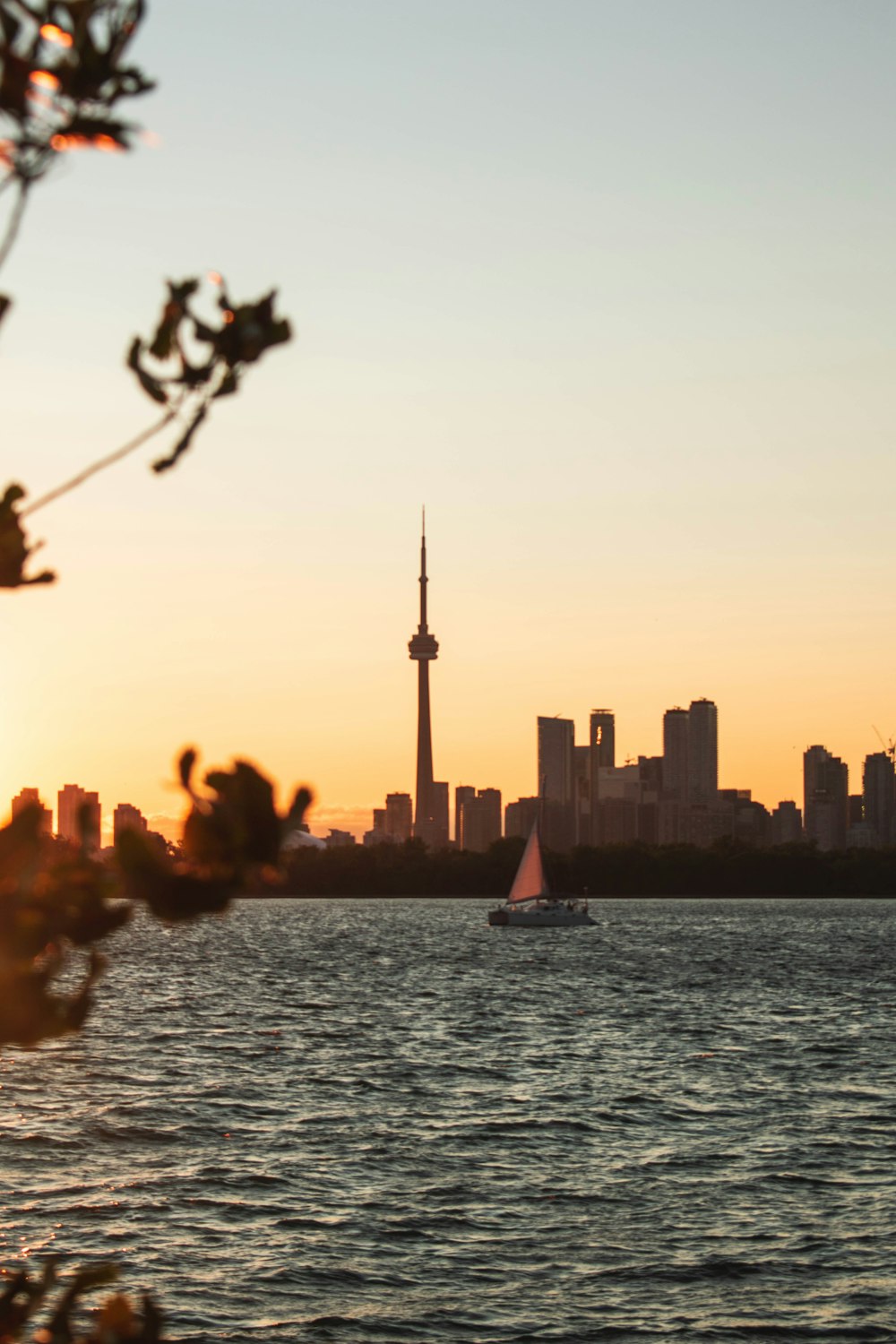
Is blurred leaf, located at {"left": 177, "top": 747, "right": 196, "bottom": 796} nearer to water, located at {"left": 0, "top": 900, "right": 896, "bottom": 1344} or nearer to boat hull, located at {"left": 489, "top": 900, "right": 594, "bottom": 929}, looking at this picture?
water, located at {"left": 0, "top": 900, "right": 896, "bottom": 1344}

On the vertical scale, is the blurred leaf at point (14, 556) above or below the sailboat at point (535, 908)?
above

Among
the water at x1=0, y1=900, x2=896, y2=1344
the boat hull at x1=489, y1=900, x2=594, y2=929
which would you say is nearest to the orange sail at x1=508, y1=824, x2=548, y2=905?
the boat hull at x1=489, y1=900, x2=594, y2=929

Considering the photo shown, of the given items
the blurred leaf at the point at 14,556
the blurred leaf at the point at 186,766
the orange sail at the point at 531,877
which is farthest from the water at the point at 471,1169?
the orange sail at the point at 531,877

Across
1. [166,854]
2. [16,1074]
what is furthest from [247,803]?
[16,1074]

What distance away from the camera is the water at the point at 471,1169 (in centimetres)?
2681

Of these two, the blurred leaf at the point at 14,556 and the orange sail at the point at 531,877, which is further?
the orange sail at the point at 531,877

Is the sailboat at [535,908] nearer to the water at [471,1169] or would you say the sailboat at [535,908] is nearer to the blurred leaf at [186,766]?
the water at [471,1169]

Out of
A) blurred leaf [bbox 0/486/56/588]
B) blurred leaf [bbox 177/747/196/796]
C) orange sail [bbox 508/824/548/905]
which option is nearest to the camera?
blurred leaf [bbox 177/747/196/796]

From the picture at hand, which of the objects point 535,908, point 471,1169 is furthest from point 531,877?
point 471,1169

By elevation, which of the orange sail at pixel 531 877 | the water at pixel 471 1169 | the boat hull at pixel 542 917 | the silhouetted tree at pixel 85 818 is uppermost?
the silhouetted tree at pixel 85 818

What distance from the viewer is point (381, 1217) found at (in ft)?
106

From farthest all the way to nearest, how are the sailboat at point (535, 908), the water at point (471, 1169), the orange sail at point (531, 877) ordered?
the orange sail at point (531, 877) < the sailboat at point (535, 908) < the water at point (471, 1169)

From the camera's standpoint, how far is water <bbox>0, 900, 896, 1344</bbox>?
2681cm

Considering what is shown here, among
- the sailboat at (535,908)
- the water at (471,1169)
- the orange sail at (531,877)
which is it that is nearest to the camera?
the water at (471,1169)
